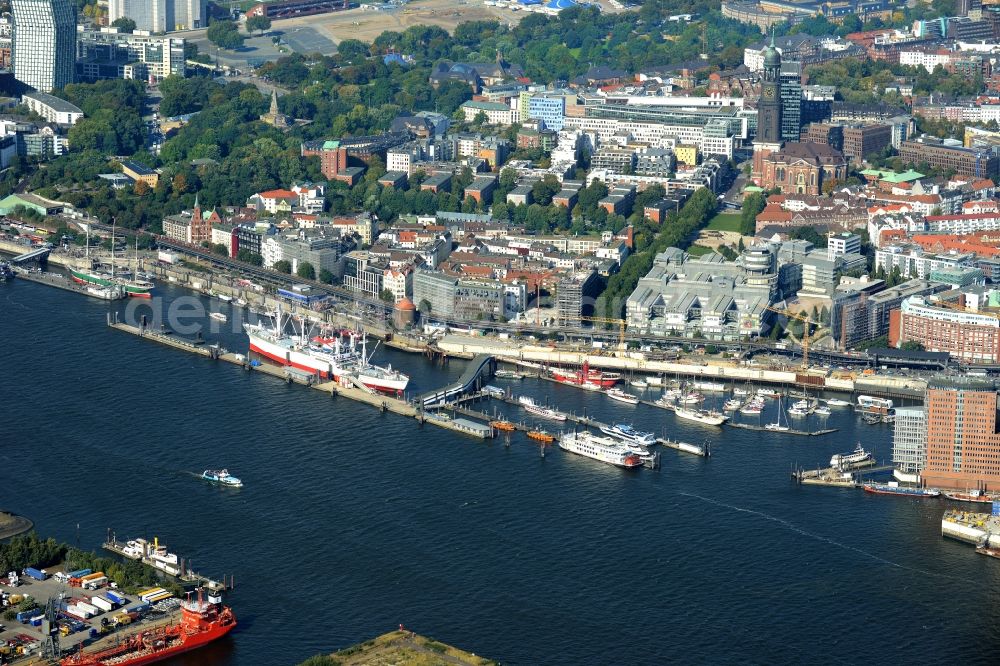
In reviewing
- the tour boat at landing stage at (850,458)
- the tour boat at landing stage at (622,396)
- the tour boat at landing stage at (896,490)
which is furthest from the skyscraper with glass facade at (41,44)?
the tour boat at landing stage at (896,490)

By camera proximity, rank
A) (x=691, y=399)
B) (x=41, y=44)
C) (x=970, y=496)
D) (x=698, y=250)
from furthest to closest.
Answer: (x=41, y=44) < (x=698, y=250) < (x=691, y=399) < (x=970, y=496)

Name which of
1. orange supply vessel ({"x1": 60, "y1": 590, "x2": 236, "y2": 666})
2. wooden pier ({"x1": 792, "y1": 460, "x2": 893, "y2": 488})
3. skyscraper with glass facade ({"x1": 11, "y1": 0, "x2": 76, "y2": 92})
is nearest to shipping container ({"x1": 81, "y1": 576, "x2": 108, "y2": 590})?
orange supply vessel ({"x1": 60, "y1": 590, "x2": 236, "y2": 666})

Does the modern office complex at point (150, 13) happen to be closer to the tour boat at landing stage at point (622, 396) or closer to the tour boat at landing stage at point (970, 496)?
the tour boat at landing stage at point (622, 396)

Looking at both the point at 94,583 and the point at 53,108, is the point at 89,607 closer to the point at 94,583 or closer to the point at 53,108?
the point at 94,583

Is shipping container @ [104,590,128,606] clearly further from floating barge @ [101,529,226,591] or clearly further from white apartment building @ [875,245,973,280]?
white apartment building @ [875,245,973,280]

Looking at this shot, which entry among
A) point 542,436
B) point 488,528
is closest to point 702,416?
point 542,436
